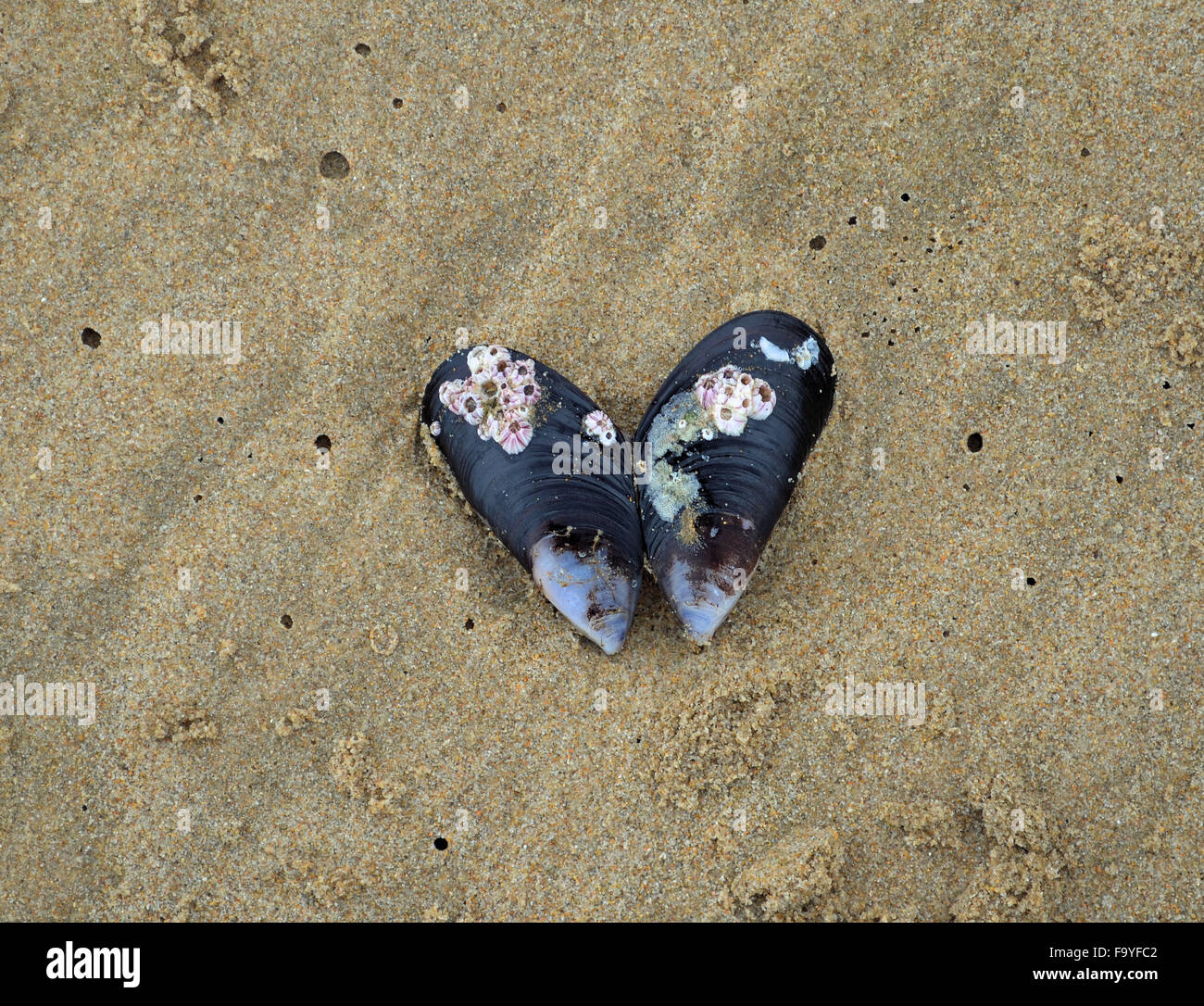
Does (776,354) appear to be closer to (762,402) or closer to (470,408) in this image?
(762,402)

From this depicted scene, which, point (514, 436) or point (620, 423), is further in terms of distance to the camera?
point (620, 423)

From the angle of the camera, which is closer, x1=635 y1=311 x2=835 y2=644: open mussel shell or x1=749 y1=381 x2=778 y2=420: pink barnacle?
x1=635 y1=311 x2=835 y2=644: open mussel shell

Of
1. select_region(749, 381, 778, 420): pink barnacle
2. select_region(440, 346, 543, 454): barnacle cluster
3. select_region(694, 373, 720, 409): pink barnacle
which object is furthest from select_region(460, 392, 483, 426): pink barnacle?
select_region(749, 381, 778, 420): pink barnacle

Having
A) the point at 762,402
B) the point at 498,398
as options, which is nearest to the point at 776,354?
the point at 762,402

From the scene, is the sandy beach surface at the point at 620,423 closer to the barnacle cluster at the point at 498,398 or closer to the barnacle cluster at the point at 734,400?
the barnacle cluster at the point at 498,398

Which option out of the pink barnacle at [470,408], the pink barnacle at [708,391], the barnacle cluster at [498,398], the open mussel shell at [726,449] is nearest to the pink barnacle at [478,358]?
the barnacle cluster at [498,398]

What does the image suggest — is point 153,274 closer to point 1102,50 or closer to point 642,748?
point 642,748

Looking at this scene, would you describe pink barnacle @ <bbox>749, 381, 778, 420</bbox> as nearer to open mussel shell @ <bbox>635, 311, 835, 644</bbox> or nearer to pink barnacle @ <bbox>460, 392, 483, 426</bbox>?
open mussel shell @ <bbox>635, 311, 835, 644</bbox>
